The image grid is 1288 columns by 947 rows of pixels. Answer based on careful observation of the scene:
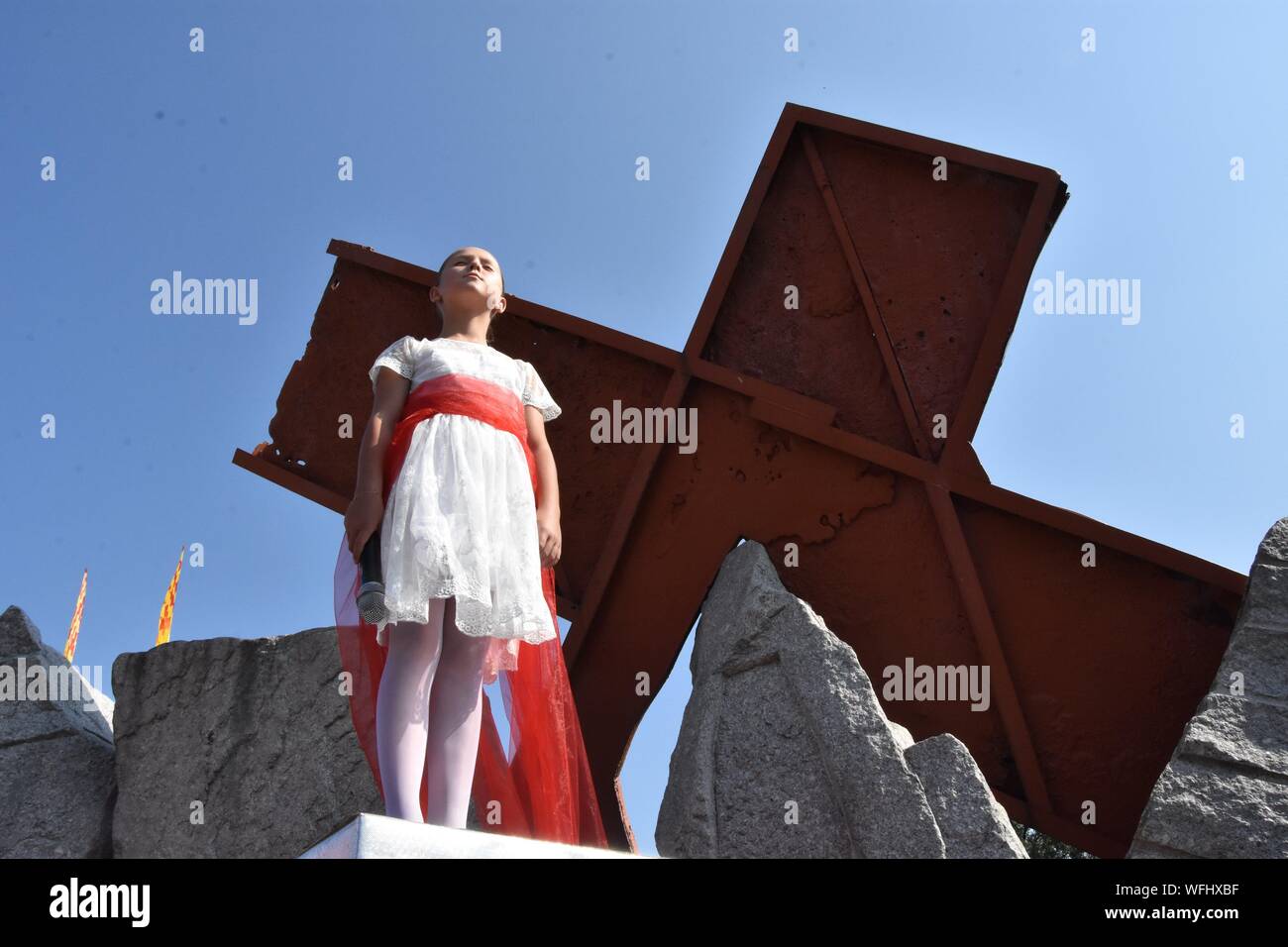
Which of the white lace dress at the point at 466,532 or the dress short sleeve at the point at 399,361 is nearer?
the white lace dress at the point at 466,532

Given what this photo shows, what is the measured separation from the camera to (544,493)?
11.6 feet

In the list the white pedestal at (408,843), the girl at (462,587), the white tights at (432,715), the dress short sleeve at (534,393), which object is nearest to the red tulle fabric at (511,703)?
the girl at (462,587)

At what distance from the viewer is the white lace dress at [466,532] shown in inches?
120

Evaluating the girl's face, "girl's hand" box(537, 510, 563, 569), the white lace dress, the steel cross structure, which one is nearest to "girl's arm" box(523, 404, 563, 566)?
"girl's hand" box(537, 510, 563, 569)

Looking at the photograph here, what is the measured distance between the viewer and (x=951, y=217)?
448cm

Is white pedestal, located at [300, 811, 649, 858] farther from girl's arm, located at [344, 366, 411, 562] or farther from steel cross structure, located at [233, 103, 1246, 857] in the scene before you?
steel cross structure, located at [233, 103, 1246, 857]

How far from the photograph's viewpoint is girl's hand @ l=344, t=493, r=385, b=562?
10.4 feet

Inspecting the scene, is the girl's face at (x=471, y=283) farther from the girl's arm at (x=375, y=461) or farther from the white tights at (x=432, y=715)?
the white tights at (x=432, y=715)

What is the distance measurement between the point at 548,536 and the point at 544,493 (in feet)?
0.45

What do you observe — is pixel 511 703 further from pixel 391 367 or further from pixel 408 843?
pixel 408 843

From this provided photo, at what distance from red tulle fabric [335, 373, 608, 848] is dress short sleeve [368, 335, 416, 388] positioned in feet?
0.30

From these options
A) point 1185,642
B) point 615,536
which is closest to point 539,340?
Result: point 615,536

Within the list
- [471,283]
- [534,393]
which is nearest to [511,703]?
[534,393]
